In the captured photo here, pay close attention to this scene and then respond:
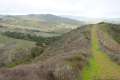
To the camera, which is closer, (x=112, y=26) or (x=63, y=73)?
(x=63, y=73)

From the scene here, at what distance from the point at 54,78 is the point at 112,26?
10449cm

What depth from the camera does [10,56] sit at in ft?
327

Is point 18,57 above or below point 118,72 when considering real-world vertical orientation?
below

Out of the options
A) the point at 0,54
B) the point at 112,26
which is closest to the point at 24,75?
the point at 0,54

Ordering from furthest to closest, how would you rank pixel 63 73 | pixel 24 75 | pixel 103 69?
1. pixel 103 69
2. pixel 63 73
3. pixel 24 75

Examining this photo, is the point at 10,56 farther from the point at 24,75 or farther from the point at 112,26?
the point at 24,75

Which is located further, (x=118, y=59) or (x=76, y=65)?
(x=118, y=59)

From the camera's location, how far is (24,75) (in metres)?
24.0

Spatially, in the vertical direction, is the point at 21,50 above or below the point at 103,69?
below

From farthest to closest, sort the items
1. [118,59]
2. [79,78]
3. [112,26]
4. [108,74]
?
[112,26] < [118,59] < [108,74] < [79,78]

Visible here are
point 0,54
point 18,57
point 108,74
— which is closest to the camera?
point 108,74

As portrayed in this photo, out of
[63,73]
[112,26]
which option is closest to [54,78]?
[63,73]

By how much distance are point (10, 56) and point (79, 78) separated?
2911 inches

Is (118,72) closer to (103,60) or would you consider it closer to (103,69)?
(103,69)
